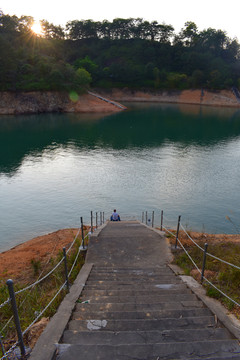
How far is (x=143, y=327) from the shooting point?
4887 mm

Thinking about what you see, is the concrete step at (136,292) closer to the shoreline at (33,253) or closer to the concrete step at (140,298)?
the concrete step at (140,298)

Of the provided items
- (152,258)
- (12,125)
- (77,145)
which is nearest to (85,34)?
(12,125)

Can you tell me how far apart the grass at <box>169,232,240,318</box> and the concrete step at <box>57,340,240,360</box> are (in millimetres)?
1716

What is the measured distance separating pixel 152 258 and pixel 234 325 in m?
5.77

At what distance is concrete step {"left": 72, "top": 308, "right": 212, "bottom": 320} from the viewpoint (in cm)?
529

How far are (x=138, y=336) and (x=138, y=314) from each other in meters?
0.90

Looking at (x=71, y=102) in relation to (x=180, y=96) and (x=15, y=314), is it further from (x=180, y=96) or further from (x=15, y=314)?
(x=15, y=314)

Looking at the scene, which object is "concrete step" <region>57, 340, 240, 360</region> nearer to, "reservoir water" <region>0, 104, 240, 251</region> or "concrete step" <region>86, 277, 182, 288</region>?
"concrete step" <region>86, 277, 182, 288</region>

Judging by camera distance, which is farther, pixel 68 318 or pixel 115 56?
pixel 115 56

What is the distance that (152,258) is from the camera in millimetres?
10695

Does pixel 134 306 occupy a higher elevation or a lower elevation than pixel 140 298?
higher

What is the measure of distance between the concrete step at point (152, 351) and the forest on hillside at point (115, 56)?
288ft

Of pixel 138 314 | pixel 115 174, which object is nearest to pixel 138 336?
pixel 138 314

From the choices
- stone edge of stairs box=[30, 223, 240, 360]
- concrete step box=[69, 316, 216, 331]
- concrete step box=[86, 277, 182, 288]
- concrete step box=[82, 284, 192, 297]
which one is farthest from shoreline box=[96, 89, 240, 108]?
concrete step box=[69, 316, 216, 331]
